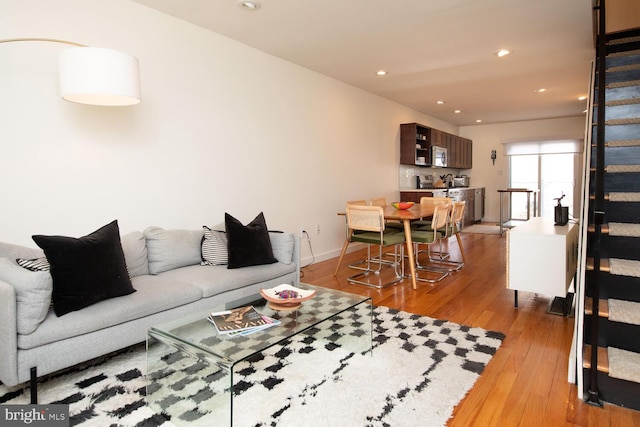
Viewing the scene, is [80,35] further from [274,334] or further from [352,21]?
[274,334]

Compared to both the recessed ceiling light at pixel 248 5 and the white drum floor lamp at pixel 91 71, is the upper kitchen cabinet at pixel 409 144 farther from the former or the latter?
the white drum floor lamp at pixel 91 71

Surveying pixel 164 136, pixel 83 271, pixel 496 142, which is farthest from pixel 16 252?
pixel 496 142

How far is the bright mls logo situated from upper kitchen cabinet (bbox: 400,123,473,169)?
6252 millimetres

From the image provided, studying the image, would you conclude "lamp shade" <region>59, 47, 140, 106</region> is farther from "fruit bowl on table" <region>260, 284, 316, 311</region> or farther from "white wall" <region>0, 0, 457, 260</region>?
"fruit bowl on table" <region>260, 284, 316, 311</region>

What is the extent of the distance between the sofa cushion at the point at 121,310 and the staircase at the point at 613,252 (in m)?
2.31

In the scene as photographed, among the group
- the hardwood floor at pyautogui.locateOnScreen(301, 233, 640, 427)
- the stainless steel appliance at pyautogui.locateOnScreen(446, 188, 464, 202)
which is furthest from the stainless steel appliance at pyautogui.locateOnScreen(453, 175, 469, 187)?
the hardwood floor at pyautogui.locateOnScreen(301, 233, 640, 427)

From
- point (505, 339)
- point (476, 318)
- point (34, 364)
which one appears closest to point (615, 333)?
point (505, 339)

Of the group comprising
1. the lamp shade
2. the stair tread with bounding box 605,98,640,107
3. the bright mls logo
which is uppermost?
the lamp shade

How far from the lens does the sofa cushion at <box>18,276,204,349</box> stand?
1.87 metres

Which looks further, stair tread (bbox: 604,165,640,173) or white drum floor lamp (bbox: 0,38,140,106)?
stair tread (bbox: 604,165,640,173)

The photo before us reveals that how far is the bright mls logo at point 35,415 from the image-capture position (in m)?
1.67

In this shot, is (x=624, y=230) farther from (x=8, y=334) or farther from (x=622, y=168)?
(x=8, y=334)

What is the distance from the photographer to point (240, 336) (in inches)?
70.8

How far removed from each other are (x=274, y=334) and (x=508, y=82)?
5427mm
